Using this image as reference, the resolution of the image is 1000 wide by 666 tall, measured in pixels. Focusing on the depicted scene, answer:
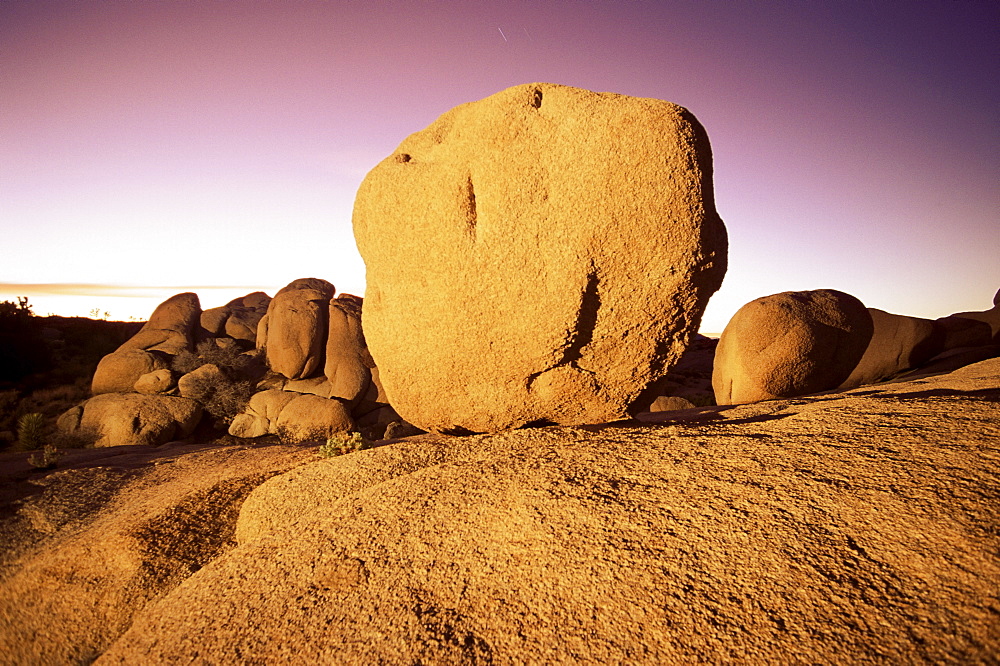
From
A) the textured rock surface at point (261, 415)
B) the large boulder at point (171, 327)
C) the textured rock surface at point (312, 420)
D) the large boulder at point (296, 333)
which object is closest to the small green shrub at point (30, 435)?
the textured rock surface at point (261, 415)

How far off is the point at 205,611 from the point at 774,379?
847 centimetres

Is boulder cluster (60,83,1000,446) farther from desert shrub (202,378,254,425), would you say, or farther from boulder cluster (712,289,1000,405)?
desert shrub (202,378,254,425)

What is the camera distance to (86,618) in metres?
2.48

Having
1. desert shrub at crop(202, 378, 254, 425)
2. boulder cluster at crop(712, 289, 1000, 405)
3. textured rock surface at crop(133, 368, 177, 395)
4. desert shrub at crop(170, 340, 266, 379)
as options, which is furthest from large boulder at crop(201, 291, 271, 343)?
boulder cluster at crop(712, 289, 1000, 405)

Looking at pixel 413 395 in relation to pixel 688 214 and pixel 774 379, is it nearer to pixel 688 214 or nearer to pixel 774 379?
pixel 688 214

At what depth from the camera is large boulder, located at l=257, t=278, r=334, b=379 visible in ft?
43.5

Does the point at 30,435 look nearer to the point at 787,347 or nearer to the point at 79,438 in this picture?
the point at 79,438

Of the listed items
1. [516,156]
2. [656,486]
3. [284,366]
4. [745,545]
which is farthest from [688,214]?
[284,366]

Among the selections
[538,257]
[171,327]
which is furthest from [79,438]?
[538,257]

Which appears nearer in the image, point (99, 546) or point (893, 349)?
point (99, 546)

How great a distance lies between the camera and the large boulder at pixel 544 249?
290 cm

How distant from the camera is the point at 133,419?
1016cm

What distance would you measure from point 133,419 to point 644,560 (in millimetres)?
12284

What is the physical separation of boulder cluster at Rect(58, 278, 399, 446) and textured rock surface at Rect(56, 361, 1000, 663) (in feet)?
30.3
